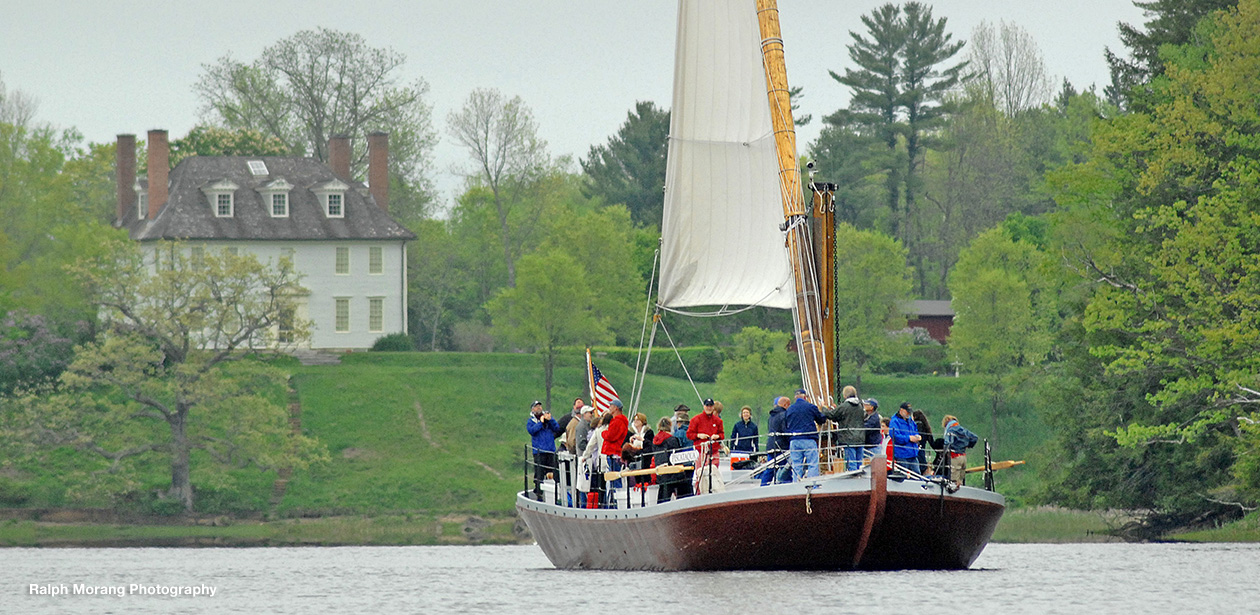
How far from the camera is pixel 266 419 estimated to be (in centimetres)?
6347

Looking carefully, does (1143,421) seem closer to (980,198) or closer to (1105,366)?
(1105,366)

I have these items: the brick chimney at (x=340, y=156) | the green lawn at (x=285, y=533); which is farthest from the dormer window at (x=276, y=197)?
the green lawn at (x=285, y=533)

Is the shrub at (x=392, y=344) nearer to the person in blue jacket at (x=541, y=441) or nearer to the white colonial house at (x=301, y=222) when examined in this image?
the white colonial house at (x=301, y=222)

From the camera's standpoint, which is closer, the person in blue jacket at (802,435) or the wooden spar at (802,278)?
the person in blue jacket at (802,435)

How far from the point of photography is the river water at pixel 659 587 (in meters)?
26.2

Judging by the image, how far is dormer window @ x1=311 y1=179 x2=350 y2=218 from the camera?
299ft

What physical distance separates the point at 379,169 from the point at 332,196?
9.76ft

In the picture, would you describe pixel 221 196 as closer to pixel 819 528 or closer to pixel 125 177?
pixel 125 177

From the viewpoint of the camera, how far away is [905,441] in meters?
29.1

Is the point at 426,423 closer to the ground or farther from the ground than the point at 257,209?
closer to the ground

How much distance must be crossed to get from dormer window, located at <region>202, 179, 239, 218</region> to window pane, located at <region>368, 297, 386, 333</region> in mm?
7513

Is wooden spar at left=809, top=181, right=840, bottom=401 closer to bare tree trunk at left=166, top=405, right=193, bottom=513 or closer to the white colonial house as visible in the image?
bare tree trunk at left=166, top=405, right=193, bottom=513

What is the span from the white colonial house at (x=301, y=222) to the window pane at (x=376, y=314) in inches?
1.8

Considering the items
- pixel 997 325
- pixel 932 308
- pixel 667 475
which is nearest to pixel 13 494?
pixel 997 325
